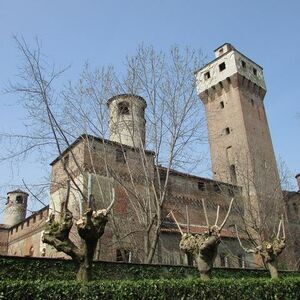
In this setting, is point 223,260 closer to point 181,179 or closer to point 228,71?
point 181,179

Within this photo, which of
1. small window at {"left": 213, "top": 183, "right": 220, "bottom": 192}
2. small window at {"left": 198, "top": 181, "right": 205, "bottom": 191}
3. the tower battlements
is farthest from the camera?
the tower battlements

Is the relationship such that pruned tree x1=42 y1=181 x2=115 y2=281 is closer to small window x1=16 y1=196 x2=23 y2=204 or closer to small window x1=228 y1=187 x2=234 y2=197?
small window x1=228 y1=187 x2=234 y2=197

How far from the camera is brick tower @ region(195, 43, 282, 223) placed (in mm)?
28406

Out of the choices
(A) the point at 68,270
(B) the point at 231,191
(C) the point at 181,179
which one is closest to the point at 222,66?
(B) the point at 231,191

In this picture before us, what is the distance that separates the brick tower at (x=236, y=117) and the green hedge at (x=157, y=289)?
16419 millimetres

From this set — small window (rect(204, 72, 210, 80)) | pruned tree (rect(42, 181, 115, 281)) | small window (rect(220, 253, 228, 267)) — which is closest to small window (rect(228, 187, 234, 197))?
small window (rect(220, 253, 228, 267))

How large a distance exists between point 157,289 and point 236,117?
1026 inches

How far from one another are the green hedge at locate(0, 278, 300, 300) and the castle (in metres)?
6.55

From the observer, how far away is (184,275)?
1357 centimetres

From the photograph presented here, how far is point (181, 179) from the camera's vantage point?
83.6 feet

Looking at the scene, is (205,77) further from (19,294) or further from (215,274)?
(19,294)

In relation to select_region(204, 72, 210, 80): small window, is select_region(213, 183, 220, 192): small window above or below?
below

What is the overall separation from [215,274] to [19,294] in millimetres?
10101

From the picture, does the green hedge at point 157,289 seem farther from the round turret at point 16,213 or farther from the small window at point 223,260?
the round turret at point 16,213
